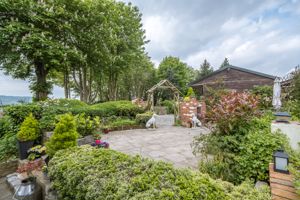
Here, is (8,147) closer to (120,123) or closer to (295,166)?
(120,123)

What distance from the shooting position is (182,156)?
12.2 feet

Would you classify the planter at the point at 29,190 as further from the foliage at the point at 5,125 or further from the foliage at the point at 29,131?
the foliage at the point at 5,125

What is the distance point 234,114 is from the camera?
2572 millimetres

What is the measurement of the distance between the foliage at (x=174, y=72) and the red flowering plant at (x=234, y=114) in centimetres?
1922

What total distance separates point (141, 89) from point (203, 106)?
14.0m

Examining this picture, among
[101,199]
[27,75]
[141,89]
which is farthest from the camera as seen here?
[141,89]

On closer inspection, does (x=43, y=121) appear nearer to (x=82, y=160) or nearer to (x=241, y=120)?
(x=82, y=160)

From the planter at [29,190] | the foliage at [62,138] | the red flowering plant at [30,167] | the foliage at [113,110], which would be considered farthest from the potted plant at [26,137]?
the foliage at [113,110]

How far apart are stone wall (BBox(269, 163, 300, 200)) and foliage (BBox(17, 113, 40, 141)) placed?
181 inches

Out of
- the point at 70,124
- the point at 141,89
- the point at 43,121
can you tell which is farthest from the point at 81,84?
the point at 70,124

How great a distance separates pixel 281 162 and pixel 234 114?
87 centimetres

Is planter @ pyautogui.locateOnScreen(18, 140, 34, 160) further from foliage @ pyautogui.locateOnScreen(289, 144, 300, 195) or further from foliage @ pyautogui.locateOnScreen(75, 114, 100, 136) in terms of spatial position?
foliage @ pyautogui.locateOnScreen(289, 144, 300, 195)

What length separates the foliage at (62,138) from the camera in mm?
2714

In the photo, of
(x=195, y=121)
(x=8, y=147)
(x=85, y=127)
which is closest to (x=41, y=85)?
(x=8, y=147)
